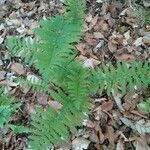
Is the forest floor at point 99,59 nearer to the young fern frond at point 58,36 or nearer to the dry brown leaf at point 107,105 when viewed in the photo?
the dry brown leaf at point 107,105

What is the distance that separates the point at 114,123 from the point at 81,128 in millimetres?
286

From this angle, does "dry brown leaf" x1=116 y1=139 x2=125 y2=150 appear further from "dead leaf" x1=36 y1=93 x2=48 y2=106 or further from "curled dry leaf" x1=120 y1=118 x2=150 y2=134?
"dead leaf" x1=36 y1=93 x2=48 y2=106

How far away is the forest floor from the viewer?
2.86 meters

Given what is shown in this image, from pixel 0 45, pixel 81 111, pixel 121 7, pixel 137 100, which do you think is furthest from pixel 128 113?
pixel 0 45

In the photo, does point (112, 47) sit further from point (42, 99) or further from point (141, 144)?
point (141, 144)

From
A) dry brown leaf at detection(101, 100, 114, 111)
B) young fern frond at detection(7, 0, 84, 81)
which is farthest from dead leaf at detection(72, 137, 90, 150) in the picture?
young fern frond at detection(7, 0, 84, 81)

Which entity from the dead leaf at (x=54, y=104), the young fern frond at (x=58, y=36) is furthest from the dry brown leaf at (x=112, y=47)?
the young fern frond at (x=58, y=36)

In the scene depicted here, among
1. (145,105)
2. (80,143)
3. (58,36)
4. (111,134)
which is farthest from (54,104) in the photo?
(58,36)

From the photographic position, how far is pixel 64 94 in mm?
2549

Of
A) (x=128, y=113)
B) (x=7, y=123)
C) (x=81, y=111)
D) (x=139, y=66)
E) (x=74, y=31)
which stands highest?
(x=74, y=31)

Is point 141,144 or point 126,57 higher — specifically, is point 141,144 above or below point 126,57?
below

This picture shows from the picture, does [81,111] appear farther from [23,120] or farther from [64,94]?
[23,120]

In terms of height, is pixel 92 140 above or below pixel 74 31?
below

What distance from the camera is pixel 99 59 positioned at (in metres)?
3.33
